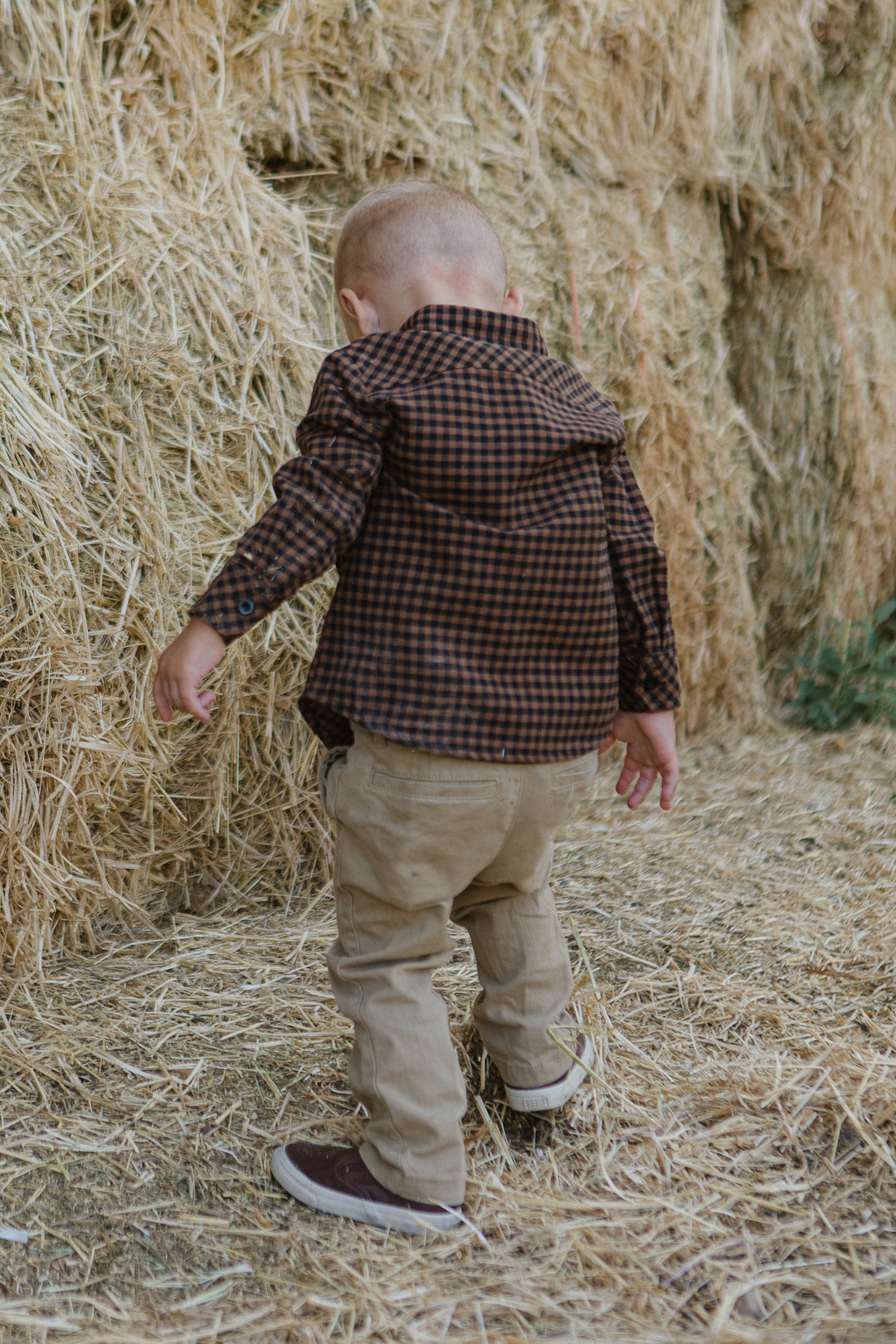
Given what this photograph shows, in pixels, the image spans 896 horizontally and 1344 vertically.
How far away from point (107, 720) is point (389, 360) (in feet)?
2.97

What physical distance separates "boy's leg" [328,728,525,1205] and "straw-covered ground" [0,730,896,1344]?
10 cm

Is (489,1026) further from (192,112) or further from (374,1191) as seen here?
(192,112)

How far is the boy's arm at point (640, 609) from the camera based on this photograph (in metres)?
1.52

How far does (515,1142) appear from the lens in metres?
1.59

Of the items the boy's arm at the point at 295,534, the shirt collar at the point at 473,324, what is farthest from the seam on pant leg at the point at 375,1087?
the shirt collar at the point at 473,324

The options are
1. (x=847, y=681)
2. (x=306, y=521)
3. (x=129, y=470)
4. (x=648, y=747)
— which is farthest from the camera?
(x=847, y=681)

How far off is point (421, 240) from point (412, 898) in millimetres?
804

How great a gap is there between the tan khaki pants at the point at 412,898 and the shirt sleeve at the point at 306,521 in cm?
20

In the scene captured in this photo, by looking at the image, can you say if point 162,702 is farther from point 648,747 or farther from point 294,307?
point 294,307

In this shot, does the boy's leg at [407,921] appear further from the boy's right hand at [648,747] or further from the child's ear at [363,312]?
the child's ear at [363,312]

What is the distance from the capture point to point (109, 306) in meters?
2.10

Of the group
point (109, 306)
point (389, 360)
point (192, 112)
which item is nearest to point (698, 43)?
point (192, 112)

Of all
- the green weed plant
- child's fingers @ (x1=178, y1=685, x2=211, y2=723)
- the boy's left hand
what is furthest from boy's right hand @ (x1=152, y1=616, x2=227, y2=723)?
the green weed plant

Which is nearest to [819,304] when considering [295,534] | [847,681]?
[847,681]
